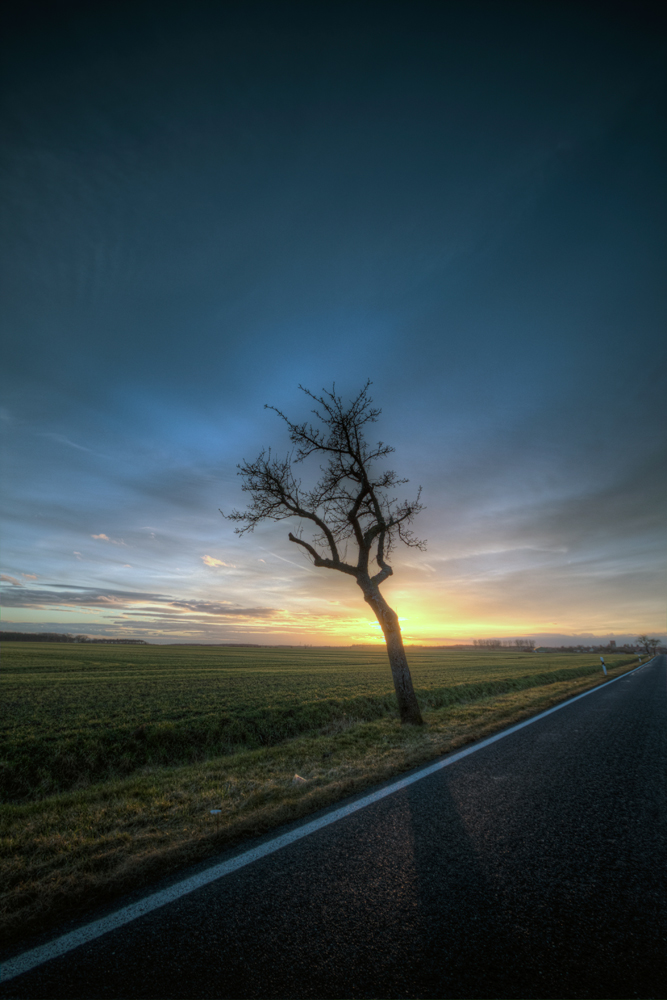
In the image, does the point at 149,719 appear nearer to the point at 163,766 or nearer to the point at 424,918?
the point at 163,766

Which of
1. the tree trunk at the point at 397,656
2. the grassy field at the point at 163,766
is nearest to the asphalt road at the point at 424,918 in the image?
the grassy field at the point at 163,766

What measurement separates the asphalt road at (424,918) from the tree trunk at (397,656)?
511cm

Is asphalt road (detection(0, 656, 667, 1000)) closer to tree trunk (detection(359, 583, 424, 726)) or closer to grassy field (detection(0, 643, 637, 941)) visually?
grassy field (detection(0, 643, 637, 941))

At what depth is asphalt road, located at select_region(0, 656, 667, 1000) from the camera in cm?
204

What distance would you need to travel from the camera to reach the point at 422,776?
530 centimetres

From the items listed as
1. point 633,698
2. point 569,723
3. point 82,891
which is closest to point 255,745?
point 569,723

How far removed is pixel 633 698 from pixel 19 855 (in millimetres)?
17522

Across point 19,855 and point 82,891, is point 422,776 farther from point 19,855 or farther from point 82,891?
point 19,855

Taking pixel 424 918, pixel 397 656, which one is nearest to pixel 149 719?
pixel 397 656

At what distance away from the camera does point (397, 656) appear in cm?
976

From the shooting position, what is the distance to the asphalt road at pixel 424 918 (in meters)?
2.04

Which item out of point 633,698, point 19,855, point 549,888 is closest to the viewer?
point 549,888

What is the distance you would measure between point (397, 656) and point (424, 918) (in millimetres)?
7435

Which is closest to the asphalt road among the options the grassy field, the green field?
the grassy field
